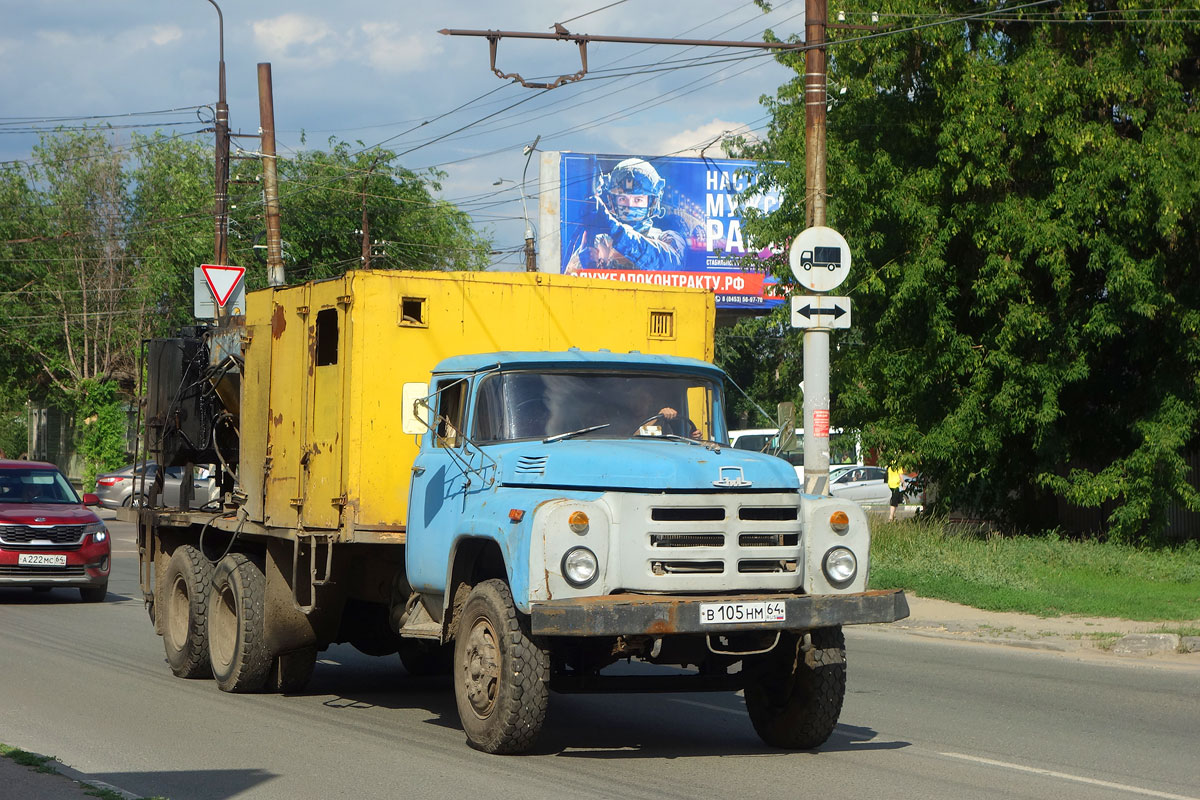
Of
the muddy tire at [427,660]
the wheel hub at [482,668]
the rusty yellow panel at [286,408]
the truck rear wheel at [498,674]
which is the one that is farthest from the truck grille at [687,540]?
the muddy tire at [427,660]

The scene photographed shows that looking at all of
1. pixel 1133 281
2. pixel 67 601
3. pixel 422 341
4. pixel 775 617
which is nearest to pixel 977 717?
pixel 775 617

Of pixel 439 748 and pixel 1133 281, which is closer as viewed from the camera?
pixel 439 748

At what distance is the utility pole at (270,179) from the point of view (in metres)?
25.2

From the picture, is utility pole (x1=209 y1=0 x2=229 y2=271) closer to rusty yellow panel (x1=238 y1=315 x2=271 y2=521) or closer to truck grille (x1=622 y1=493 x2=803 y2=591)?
rusty yellow panel (x1=238 y1=315 x2=271 y2=521)

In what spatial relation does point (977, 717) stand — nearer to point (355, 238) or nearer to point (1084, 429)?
point (1084, 429)

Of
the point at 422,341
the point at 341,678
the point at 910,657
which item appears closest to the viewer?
the point at 422,341

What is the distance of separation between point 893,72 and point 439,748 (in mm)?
15225

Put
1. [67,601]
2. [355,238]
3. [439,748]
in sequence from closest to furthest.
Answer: [439,748]
[67,601]
[355,238]

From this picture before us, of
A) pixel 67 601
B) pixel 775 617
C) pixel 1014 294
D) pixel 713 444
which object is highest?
pixel 1014 294

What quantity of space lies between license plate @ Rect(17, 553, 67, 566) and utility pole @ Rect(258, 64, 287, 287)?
27.4ft

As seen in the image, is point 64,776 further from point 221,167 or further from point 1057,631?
point 221,167

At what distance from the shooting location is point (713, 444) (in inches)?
337

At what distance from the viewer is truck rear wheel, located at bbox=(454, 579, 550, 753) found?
754 cm

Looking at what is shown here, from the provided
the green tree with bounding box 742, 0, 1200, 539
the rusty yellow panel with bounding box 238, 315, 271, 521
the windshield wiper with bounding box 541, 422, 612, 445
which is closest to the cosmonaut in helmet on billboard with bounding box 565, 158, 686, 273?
the green tree with bounding box 742, 0, 1200, 539
